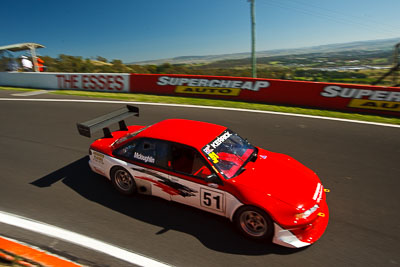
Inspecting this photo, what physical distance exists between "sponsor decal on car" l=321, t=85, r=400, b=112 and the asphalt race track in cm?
169

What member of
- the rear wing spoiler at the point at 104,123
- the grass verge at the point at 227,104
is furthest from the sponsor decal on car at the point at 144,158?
the grass verge at the point at 227,104

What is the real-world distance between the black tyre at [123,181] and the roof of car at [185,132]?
0.76 metres

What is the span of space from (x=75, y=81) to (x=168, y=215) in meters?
13.9

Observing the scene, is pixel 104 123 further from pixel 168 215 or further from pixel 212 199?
pixel 212 199

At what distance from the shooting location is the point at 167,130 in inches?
198

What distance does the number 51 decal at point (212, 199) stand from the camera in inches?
167

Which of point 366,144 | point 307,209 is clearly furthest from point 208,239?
point 366,144

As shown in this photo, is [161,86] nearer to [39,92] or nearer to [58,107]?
[58,107]

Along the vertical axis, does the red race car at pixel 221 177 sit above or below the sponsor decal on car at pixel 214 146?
below

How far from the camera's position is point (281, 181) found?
436 centimetres

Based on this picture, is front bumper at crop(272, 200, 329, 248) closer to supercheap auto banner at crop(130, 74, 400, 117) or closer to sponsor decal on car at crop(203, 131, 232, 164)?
sponsor decal on car at crop(203, 131, 232, 164)

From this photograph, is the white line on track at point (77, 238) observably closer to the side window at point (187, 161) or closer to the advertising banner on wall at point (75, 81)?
the side window at point (187, 161)

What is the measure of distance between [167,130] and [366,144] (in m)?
5.91

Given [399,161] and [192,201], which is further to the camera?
[399,161]
